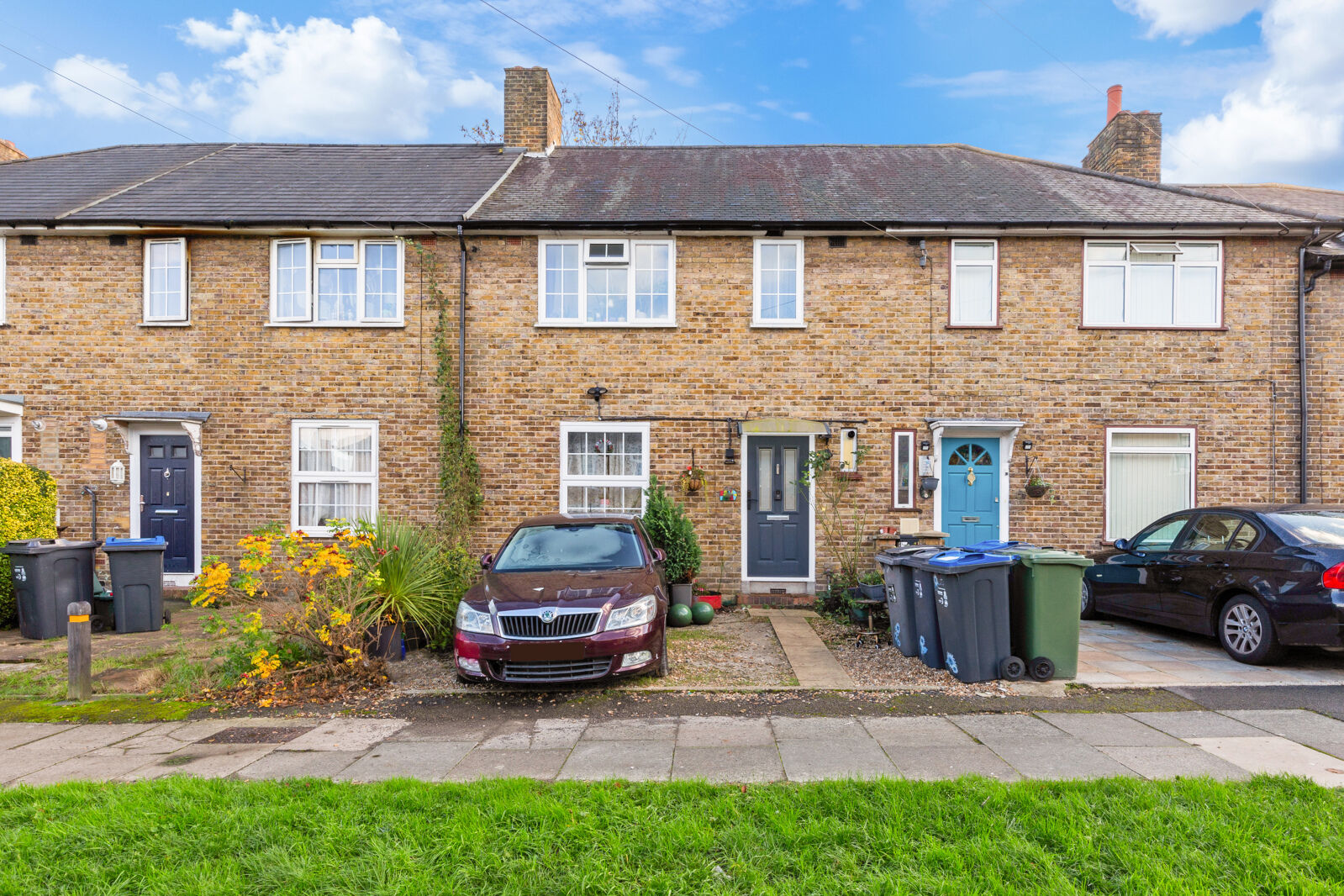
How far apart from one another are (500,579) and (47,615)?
579cm

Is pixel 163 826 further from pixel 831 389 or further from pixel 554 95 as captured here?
pixel 554 95

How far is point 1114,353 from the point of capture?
404 inches

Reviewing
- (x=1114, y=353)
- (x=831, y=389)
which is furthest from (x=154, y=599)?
(x=1114, y=353)

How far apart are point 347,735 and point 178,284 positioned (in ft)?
28.9

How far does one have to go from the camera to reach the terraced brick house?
10.2 metres

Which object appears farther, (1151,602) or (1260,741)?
(1151,602)

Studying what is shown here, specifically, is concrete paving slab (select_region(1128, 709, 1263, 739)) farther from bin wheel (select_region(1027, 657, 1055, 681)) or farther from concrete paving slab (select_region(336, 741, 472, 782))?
concrete paving slab (select_region(336, 741, 472, 782))

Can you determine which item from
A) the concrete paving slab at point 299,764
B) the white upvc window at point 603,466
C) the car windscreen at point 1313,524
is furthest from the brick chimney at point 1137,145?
the concrete paving slab at point 299,764

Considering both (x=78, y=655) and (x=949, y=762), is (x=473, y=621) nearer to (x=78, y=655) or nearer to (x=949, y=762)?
(x=78, y=655)

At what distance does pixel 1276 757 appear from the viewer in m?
4.37

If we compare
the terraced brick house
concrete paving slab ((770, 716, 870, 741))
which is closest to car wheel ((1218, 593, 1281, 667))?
the terraced brick house

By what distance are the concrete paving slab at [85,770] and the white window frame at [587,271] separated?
7224 millimetres

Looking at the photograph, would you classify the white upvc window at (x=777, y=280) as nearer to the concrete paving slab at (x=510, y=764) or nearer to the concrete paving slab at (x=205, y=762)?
the concrete paving slab at (x=510, y=764)

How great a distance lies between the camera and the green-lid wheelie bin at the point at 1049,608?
239 inches
